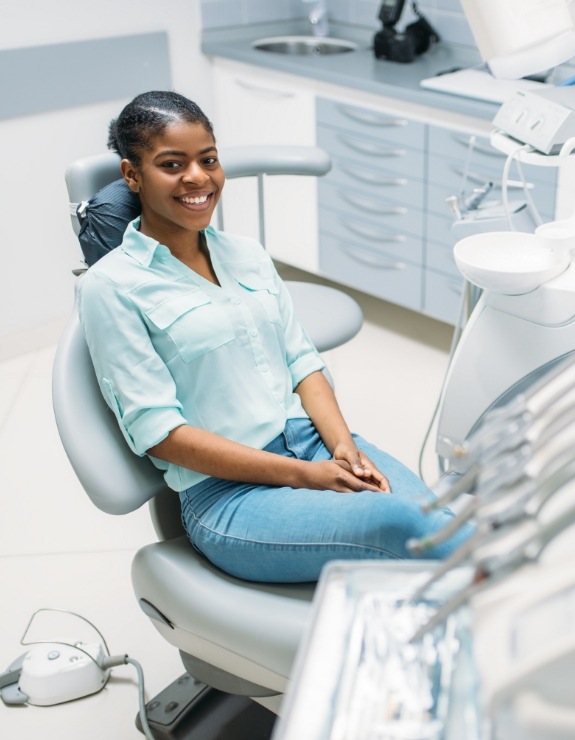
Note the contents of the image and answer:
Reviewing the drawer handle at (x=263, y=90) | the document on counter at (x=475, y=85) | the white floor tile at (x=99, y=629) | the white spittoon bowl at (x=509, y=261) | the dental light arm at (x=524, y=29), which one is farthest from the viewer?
the drawer handle at (x=263, y=90)

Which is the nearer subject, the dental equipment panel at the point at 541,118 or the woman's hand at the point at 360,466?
the woman's hand at the point at 360,466

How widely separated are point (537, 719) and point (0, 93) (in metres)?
3.00

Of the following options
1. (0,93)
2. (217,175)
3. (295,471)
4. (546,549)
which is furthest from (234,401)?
(0,93)

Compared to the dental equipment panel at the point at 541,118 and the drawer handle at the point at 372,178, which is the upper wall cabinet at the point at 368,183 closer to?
the drawer handle at the point at 372,178

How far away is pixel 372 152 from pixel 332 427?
1736 mm

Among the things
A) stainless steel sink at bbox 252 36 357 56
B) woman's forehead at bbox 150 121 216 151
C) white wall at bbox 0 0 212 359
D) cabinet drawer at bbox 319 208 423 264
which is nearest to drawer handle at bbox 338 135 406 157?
cabinet drawer at bbox 319 208 423 264

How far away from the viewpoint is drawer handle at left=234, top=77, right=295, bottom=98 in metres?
3.45

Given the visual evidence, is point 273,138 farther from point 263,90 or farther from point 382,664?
point 382,664

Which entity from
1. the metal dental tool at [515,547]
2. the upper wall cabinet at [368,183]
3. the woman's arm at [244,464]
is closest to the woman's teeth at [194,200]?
the woman's arm at [244,464]

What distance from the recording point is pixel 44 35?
318 cm

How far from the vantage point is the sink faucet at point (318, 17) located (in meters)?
3.86

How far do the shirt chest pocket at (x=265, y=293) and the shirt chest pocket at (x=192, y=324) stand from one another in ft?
0.36

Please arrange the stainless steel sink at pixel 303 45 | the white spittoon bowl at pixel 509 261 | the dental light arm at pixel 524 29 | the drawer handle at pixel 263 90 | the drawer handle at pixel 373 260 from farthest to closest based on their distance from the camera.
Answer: the stainless steel sink at pixel 303 45 → the drawer handle at pixel 263 90 → the drawer handle at pixel 373 260 → the white spittoon bowl at pixel 509 261 → the dental light arm at pixel 524 29

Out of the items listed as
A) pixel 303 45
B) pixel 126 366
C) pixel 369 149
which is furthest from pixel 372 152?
pixel 126 366
